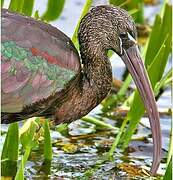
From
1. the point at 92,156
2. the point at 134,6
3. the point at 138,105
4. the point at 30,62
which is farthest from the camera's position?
the point at 134,6

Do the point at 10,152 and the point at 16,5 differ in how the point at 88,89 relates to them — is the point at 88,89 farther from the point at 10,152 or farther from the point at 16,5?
the point at 16,5

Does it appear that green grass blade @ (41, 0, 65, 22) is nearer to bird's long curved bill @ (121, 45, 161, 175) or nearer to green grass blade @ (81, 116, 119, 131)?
green grass blade @ (81, 116, 119, 131)

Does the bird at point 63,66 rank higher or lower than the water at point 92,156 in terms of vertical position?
higher

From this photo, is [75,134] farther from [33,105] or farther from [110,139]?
[33,105]

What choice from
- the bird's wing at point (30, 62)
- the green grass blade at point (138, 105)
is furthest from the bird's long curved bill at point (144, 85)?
the green grass blade at point (138, 105)

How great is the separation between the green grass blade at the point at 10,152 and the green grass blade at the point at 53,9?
137 cm

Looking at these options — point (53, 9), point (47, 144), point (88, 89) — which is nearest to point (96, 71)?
point (88, 89)

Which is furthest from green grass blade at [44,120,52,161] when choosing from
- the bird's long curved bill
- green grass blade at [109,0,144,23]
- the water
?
green grass blade at [109,0,144,23]

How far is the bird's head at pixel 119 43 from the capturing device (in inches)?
233

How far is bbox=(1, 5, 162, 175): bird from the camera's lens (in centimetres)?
564

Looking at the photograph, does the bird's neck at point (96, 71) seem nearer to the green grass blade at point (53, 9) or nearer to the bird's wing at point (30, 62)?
the bird's wing at point (30, 62)

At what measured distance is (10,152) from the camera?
6.32 metres

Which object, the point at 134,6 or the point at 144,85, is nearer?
the point at 144,85

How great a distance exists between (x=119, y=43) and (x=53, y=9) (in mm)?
1621
